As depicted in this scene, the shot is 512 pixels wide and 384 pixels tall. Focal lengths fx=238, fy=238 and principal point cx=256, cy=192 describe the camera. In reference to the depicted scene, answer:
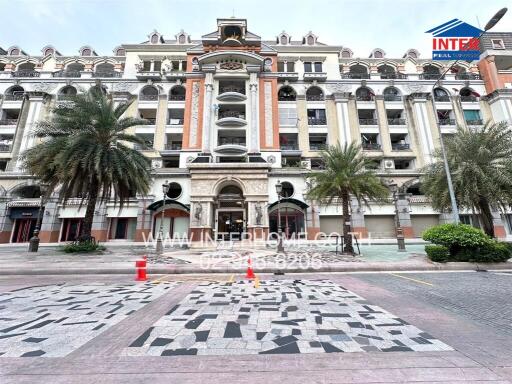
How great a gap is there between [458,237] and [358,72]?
30.7 meters

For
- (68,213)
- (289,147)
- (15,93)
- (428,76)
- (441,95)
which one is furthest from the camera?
(428,76)

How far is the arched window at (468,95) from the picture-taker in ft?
98.7

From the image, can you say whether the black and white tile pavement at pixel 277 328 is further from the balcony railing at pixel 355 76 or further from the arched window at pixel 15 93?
the arched window at pixel 15 93

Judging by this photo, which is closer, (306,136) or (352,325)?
A: (352,325)

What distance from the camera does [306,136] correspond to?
2838cm

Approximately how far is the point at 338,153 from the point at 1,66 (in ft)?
150

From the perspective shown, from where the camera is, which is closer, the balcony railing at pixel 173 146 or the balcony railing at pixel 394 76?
the balcony railing at pixel 173 146

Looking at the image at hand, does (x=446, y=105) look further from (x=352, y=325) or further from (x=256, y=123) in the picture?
(x=352, y=325)

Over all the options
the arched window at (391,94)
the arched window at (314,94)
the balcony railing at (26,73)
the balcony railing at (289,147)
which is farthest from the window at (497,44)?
the balcony railing at (26,73)

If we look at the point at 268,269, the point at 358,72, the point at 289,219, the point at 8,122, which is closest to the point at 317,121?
the point at 289,219

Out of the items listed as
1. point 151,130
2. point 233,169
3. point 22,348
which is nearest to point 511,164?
point 233,169

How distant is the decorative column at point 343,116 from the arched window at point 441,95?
38.9ft

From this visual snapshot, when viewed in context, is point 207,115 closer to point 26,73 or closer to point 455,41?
point 455,41

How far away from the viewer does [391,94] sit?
30.6 metres
